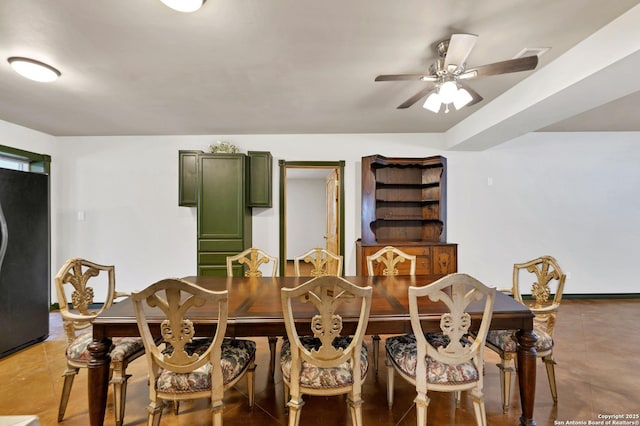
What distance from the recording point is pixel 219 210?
3629mm

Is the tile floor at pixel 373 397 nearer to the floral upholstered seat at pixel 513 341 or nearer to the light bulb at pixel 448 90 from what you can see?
the floral upholstered seat at pixel 513 341

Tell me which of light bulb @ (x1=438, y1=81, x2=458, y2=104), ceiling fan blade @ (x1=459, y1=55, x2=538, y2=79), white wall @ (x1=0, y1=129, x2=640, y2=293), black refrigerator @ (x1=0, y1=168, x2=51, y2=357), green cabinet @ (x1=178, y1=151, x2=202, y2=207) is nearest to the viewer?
ceiling fan blade @ (x1=459, y1=55, x2=538, y2=79)

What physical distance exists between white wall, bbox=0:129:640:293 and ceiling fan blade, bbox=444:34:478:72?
92.8 inches

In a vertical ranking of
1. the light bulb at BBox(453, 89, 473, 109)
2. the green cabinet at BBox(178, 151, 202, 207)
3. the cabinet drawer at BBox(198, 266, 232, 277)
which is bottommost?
the cabinet drawer at BBox(198, 266, 232, 277)

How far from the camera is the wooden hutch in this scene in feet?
11.8

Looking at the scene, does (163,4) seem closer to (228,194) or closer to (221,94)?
(221,94)

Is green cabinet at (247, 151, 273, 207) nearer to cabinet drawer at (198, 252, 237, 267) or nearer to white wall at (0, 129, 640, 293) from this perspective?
white wall at (0, 129, 640, 293)

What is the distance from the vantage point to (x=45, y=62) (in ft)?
7.06

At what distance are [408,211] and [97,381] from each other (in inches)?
145

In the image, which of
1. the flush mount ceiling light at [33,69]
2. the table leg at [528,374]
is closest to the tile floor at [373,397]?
the table leg at [528,374]

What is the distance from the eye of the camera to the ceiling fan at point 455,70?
1.66m

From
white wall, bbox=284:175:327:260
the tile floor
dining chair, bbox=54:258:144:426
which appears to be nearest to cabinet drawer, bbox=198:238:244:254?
the tile floor

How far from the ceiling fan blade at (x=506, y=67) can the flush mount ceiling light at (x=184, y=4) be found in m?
1.63

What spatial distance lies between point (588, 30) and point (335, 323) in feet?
7.99
